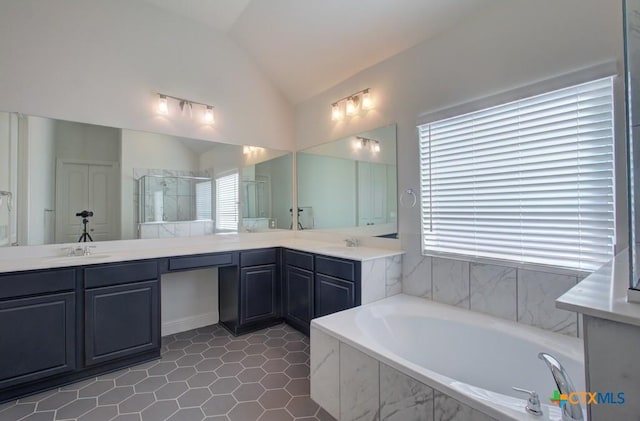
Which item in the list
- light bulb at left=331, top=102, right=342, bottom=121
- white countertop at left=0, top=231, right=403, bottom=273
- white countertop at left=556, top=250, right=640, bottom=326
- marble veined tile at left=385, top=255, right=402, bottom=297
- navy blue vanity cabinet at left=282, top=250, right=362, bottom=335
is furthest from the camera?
light bulb at left=331, top=102, right=342, bottom=121

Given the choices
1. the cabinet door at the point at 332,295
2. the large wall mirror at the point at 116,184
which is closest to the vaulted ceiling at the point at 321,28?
the large wall mirror at the point at 116,184

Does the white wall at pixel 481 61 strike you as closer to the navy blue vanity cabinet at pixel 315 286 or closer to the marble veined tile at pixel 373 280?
the marble veined tile at pixel 373 280

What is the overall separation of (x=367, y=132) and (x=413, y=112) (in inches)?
21.0

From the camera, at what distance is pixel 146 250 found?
2.69 m

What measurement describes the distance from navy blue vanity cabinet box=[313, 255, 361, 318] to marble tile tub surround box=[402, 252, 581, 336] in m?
0.53

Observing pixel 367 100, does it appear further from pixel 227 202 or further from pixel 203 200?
pixel 203 200

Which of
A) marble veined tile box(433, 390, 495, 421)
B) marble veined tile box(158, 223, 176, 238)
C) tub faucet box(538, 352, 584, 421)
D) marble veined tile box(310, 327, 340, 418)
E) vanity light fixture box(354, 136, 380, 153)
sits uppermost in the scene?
vanity light fixture box(354, 136, 380, 153)

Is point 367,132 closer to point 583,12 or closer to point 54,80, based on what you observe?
point 583,12

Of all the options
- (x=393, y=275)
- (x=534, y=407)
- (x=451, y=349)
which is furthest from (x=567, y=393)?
(x=393, y=275)

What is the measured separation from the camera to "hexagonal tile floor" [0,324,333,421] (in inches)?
68.5

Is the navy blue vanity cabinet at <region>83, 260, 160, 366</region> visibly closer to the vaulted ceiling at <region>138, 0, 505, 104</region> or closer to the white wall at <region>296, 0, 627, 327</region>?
the white wall at <region>296, 0, 627, 327</region>

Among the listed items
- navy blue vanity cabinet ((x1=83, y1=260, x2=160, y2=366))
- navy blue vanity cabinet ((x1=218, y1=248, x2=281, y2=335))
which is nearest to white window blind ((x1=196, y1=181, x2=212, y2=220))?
navy blue vanity cabinet ((x1=218, y1=248, x2=281, y2=335))

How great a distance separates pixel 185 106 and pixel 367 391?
2.99 meters

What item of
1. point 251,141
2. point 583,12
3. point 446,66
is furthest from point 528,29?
point 251,141
